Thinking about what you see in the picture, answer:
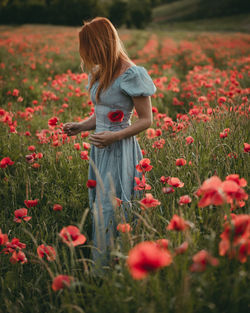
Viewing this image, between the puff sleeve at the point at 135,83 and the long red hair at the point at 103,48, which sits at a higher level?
the long red hair at the point at 103,48

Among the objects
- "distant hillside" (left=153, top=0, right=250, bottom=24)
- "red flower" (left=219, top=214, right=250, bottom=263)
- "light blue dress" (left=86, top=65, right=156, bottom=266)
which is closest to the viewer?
"red flower" (left=219, top=214, right=250, bottom=263)

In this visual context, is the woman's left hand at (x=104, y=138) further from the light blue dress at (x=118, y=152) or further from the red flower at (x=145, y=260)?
the red flower at (x=145, y=260)

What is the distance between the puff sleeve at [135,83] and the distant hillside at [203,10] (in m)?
60.3

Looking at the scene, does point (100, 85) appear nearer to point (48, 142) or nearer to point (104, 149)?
point (104, 149)

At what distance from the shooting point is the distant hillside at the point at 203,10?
52.8 m

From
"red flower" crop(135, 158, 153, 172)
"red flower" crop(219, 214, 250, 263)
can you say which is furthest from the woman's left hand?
"red flower" crop(219, 214, 250, 263)

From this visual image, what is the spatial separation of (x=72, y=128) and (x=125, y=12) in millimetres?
44558

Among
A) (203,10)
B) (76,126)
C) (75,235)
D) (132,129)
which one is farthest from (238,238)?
(203,10)

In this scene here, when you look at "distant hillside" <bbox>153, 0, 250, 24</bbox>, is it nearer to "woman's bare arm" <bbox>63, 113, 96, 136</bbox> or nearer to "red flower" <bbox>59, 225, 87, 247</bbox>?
"woman's bare arm" <bbox>63, 113, 96, 136</bbox>

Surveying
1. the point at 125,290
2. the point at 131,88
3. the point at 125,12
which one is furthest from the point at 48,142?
the point at 125,12

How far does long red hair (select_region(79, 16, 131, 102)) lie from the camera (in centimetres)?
166

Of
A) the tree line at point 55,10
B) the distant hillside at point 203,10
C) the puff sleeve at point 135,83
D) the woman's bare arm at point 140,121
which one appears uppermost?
the distant hillside at point 203,10

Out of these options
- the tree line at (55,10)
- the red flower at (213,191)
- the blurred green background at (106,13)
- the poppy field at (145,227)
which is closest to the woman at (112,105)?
the poppy field at (145,227)

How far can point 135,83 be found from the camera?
5.56 feet
